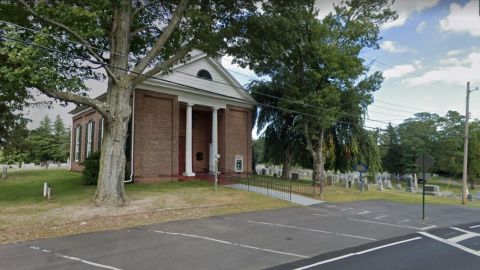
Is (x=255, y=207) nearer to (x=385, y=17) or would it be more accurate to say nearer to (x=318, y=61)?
(x=318, y=61)

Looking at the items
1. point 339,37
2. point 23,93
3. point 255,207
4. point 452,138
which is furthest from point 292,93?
point 452,138

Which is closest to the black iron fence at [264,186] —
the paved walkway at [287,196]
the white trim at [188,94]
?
the paved walkway at [287,196]

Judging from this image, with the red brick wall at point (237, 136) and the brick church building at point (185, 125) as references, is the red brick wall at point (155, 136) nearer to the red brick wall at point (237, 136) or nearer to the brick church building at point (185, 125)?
the brick church building at point (185, 125)

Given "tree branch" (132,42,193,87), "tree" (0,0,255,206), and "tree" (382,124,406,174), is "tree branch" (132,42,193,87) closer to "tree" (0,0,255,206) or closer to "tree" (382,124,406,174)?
"tree" (0,0,255,206)

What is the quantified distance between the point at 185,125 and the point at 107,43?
10.9 meters

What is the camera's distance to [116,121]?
1441 centimetres

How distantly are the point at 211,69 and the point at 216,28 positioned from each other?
10.1 m

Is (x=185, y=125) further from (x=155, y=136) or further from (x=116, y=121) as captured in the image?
(x=116, y=121)

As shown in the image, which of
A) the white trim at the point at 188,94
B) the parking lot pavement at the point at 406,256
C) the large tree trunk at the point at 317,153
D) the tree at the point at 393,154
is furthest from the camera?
the tree at the point at 393,154

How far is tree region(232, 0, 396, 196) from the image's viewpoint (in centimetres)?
2419

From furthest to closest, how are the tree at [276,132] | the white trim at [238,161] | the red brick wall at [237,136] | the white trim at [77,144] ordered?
the white trim at [77,144] → the tree at [276,132] → the white trim at [238,161] → the red brick wall at [237,136]

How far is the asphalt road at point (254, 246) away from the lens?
7.77 meters

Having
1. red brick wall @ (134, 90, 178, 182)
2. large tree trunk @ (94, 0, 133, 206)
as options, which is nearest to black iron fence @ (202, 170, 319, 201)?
red brick wall @ (134, 90, 178, 182)

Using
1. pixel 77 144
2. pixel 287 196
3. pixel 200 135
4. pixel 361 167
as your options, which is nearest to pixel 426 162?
pixel 287 196
